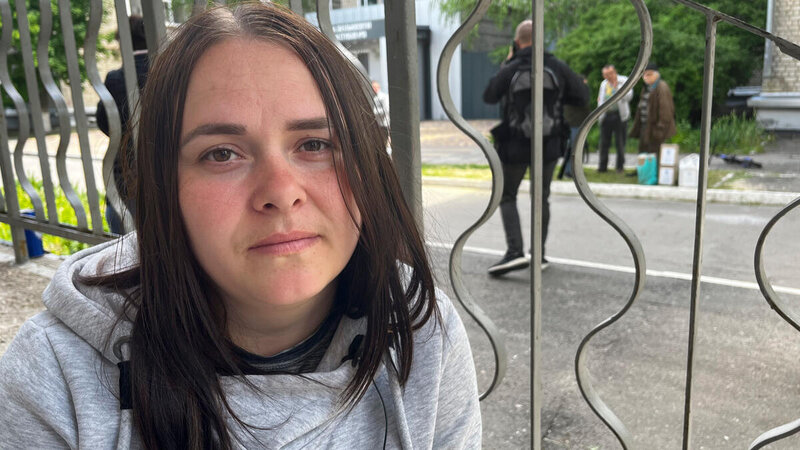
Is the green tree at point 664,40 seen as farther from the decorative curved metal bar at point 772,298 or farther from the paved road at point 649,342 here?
the decorative curved metal bar at point 772,298

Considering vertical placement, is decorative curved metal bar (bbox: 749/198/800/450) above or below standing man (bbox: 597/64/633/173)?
above

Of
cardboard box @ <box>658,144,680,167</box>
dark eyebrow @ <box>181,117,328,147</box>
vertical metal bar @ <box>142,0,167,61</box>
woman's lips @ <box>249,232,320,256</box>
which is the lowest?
cardboard box @ <box>658,144,680,167</box>

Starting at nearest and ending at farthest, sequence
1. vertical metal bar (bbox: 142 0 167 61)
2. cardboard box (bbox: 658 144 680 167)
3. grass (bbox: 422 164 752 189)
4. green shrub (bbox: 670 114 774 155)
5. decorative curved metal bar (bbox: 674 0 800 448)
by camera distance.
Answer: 1. decorative curved metal bar (bbox: 674 0 800 448)
2. vertical metal bar (bbox: 142 0 167 61)
3. cardboard box (bbox: 658 144 680 167)
4. grass (bbox: 422 164 752 189)
5. green shrub (bbox: 670 114 774 155)

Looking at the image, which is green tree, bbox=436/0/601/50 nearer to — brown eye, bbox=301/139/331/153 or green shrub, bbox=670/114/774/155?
green shrub, bbox=670/114/774/155

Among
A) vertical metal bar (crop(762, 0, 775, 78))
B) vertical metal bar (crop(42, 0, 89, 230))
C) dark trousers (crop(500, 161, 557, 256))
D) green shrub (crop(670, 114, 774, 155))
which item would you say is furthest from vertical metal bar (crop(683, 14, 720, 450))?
vertical metal bar (crop(762, 0, 775, 78))

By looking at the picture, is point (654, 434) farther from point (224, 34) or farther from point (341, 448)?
point (224, 34)

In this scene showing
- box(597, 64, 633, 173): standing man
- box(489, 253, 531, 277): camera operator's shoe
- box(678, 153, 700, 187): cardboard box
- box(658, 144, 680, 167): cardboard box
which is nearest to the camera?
box(489, 253, 531, 277): camera operator's shoe

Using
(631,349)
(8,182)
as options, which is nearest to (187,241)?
(8,182)

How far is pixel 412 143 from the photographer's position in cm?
148

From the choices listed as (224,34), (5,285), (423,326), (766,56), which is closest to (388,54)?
(224,34)

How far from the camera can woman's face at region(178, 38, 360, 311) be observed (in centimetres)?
101

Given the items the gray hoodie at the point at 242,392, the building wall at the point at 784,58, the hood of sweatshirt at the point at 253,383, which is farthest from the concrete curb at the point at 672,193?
the building wall at the point at 784,58

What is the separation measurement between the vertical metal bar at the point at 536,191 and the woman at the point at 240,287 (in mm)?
277

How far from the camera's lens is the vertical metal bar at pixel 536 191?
4.25ft
